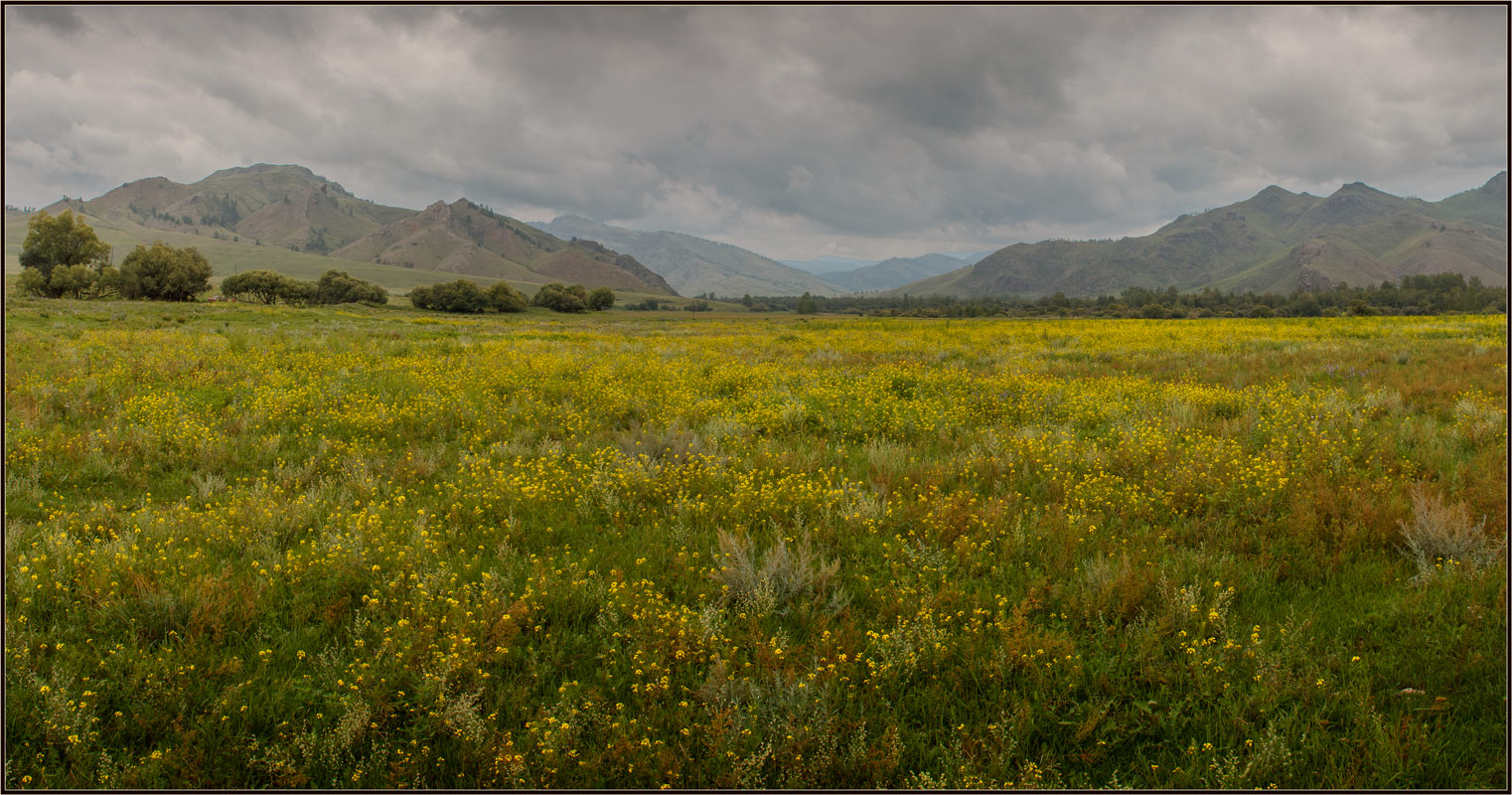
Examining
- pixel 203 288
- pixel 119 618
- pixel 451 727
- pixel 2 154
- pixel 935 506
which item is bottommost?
pixel 451 727

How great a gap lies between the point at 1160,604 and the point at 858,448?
503 centimetres

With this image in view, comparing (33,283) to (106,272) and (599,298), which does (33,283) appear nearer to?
(106,272)

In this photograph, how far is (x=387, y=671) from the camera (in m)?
3.87

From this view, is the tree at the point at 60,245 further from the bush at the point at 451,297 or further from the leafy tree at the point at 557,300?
the leafy tree at the point at 557,300

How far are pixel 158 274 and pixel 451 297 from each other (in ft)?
107

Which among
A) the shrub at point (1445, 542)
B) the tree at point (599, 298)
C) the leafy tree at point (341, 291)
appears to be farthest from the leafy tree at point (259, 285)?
the shrub at point (1445, 542)

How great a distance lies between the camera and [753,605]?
4.71 meters

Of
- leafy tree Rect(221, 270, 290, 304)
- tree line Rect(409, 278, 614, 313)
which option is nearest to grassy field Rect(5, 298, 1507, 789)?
leafy tree Rect(221, 270, 290, 304)

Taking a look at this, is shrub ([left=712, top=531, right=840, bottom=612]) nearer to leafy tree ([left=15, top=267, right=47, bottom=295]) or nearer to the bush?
leafy tree ([left=15, top=267, right=47, bottom=295])

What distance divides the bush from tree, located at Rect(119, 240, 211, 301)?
27710 mm

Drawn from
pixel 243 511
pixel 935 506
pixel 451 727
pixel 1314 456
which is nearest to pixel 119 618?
pixel 243 511

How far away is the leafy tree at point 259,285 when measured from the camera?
75.5 metres

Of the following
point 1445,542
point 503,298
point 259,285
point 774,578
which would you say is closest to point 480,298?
point 503,298

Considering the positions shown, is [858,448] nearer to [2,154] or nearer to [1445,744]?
[1445,744]
